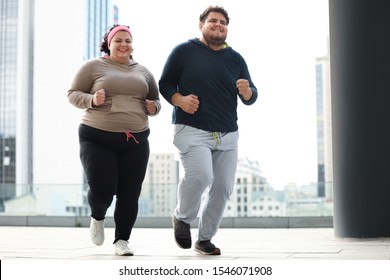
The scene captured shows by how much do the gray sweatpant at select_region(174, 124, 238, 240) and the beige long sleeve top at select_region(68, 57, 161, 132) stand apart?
1.00 feet

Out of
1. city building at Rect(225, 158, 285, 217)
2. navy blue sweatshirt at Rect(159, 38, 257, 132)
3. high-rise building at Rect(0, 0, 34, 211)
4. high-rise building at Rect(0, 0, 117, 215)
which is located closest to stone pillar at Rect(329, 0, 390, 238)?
navy blue sweatshirt at Rect(159, 38, 257, 132)

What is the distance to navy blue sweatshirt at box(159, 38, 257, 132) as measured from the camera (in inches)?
Answer: 185

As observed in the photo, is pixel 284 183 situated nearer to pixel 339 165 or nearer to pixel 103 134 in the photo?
pixel 339 165

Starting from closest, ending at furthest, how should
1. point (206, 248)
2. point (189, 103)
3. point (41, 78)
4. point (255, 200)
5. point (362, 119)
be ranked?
1. point (189, 103)
2. point (206, 248)
3. point (362, 119)
4. point (255, 200)
5. point (41, 78)

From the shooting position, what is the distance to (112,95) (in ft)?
15.2

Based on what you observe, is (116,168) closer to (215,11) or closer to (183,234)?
(183,234)

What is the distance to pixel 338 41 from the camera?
6.55 m

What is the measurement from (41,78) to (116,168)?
10611cm

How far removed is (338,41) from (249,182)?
5234mm

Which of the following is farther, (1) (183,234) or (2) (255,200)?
(2) (255,200)

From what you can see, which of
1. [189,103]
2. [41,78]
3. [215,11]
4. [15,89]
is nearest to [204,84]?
[189,103]

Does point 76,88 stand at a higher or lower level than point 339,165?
higher

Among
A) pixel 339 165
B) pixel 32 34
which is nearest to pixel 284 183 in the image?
pixel 339 165

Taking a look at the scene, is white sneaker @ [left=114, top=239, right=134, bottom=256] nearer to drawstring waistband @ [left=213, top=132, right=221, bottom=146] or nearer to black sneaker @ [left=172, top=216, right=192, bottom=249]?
black sneaker @ [left=172, top=216, right=192, bottom=249]
